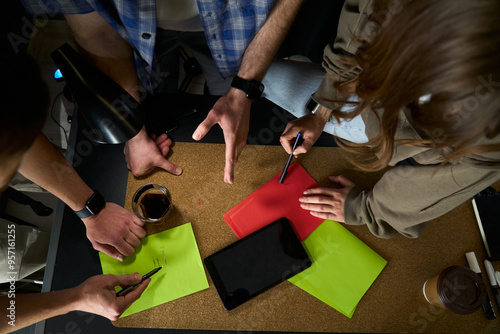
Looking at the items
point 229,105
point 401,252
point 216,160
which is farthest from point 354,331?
point 229,105

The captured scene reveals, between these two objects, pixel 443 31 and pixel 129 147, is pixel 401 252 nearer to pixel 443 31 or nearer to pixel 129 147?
pixel 443 31

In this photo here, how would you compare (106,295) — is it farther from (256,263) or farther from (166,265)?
(256,263)

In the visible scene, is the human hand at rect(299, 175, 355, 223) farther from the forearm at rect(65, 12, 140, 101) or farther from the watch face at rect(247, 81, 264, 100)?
the forearm at rect(65, 12, 140, 101)

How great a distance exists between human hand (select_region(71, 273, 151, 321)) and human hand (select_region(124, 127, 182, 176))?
31 cm

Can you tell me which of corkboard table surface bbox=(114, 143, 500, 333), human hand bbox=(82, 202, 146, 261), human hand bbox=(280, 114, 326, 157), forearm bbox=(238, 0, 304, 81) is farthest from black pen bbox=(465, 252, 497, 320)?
human hand bbox=(82, 202, 146, 261)

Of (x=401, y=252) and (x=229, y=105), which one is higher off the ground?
(x=229, y=105)

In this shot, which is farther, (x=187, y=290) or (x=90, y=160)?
(x=90, y=160)

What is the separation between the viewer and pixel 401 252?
902 millimetres

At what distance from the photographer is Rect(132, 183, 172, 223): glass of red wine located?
0.90 meters

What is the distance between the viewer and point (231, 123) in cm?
95

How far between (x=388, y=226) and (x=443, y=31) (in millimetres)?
542

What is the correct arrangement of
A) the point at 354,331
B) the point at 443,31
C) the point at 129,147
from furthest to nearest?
1. the point at 129,147
2. the point at 354,331
3. the point at 443,31

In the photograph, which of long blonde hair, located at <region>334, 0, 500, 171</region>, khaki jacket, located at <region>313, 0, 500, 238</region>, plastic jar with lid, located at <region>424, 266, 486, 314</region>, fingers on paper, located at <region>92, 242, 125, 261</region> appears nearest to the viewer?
long blonde hair, located at <region>334, 0, 500, 171</region>

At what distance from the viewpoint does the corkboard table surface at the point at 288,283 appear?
2.77ft
